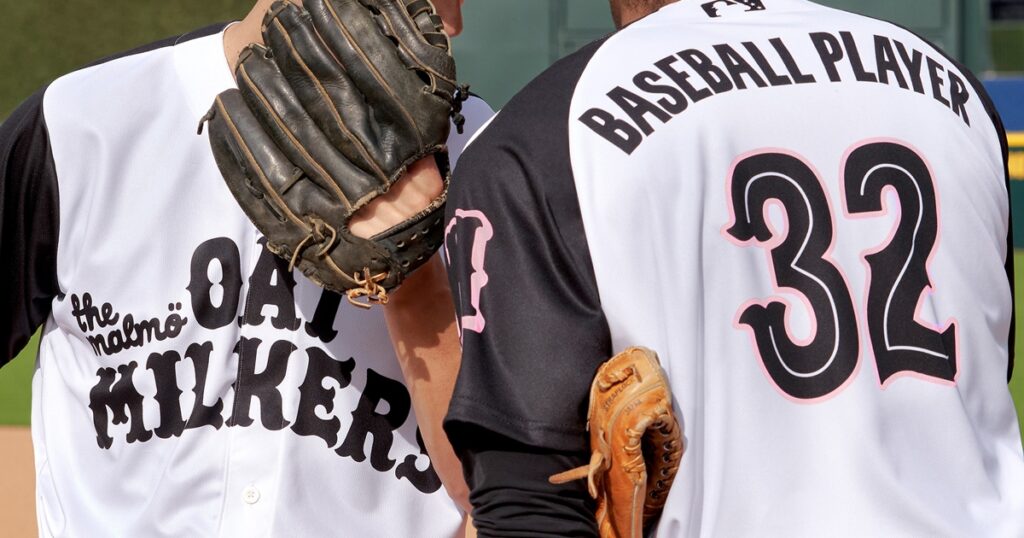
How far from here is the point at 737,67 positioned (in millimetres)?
1367

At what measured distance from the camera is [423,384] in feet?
4.95

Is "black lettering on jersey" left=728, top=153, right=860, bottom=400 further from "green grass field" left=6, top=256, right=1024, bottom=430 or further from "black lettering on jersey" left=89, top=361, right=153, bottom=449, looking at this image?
"green grass field" left=6, top=256, right=1024, bottom=430

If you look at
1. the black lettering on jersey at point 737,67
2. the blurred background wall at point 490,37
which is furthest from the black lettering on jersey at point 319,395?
the blurred background wall at point 490,37

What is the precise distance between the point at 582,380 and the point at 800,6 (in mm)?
548

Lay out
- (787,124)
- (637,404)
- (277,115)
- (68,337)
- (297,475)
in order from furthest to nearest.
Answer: (68,337)
(297,475)
(277,115)
(787,124)
(637,404)

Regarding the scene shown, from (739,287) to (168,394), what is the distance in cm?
74

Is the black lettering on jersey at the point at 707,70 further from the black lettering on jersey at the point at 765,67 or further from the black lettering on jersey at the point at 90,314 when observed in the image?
the black lettering on jersey at the point at 90,314

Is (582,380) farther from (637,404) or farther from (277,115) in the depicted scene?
(277,115)

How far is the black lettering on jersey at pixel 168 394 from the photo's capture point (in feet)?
5.20

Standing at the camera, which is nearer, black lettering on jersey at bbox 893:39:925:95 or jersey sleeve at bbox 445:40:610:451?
jersey sleeve at bbox 445:40:610:451

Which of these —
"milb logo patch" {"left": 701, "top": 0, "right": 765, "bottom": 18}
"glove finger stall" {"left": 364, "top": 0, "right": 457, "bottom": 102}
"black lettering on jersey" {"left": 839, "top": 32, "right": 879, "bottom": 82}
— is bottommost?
"black lettering on jersey" {"left": 839, "top": 32, "right": 879, "bottom": 82}

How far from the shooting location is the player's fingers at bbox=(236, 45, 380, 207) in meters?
1.44

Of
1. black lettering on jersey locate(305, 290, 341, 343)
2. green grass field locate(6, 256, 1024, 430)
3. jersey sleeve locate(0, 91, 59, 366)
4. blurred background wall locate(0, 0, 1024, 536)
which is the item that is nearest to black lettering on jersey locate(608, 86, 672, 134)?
black lettering on jersey locate(305, 290, 341, 343)

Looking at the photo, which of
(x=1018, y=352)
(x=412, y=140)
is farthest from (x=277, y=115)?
(x=1018, y=352)
